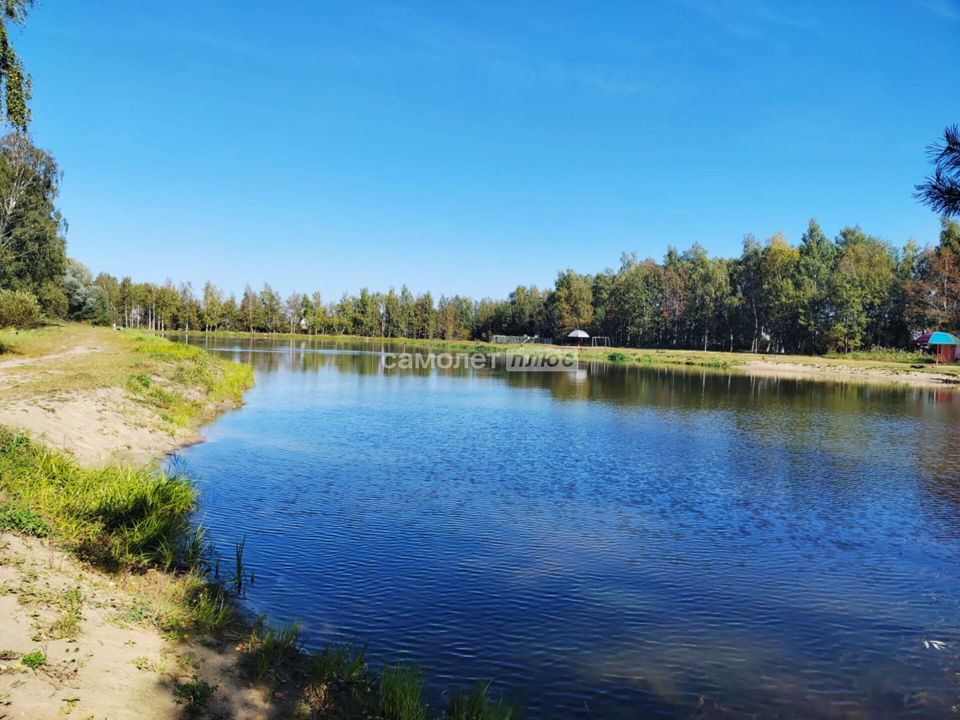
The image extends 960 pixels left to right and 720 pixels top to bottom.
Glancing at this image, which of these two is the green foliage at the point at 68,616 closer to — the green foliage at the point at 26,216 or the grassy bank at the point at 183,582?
the grassy bank at the point at 183,582

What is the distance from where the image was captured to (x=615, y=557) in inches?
424

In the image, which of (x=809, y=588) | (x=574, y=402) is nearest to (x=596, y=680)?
(x=809, y=588)

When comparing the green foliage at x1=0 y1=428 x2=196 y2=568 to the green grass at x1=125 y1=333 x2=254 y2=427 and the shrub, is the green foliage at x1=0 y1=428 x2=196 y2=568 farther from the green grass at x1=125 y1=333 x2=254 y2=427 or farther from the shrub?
→ the shrub

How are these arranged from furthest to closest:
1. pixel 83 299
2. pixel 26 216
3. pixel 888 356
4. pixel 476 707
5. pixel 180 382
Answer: pixel 83 299 → pixel 888 356 → pixel 26 216 → pixel 180 382 → pixel 476 707

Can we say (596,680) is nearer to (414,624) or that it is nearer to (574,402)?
(414,624)

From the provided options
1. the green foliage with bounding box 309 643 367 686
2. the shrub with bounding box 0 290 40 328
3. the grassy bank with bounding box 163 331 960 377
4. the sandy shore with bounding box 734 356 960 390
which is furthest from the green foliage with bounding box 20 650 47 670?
the grassy bank with bounding box 163 331 960 377

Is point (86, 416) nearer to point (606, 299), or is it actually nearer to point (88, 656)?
point (88, 656)

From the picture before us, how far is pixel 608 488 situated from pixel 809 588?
623cm

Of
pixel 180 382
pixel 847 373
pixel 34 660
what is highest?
pixel 847 373

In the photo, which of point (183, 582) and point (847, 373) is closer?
point (183, 582)

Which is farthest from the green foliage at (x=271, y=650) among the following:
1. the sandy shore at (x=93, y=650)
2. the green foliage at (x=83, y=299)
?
the green foliage at (x=83, y=299)

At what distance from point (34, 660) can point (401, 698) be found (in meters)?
2.93

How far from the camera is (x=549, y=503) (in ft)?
46.0

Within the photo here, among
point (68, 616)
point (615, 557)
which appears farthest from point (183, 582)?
point (615, 557)
